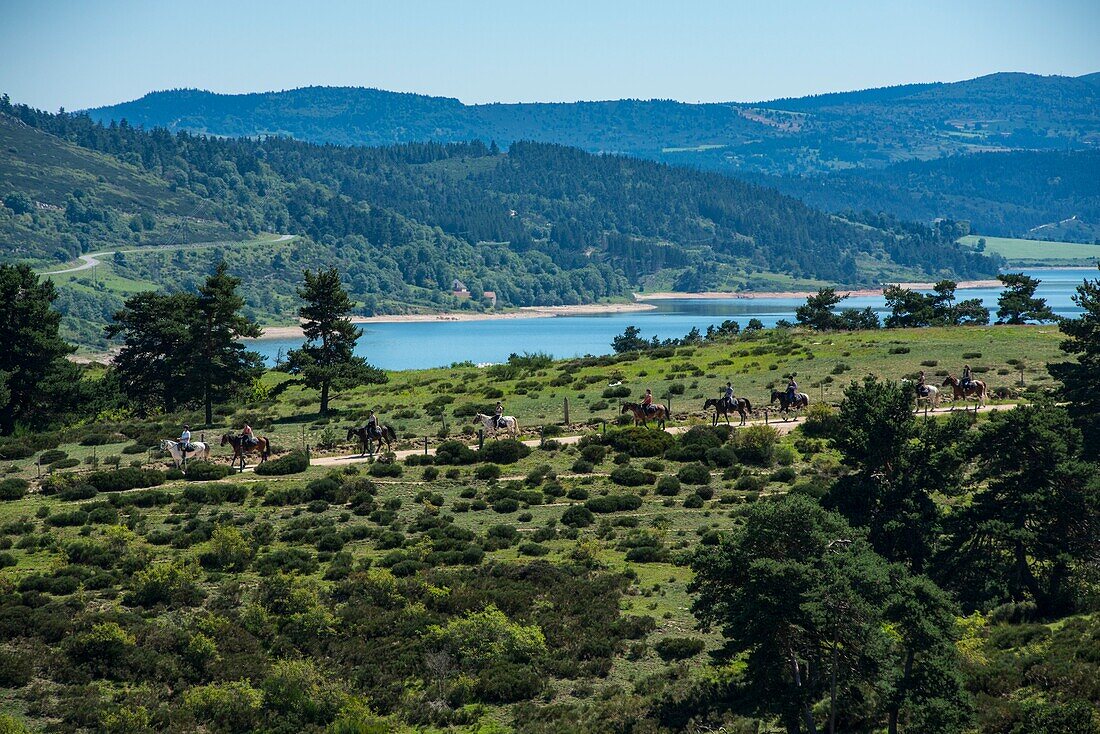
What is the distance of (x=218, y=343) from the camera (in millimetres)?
65875

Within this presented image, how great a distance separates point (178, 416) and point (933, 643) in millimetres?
54750

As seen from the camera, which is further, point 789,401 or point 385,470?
point 789,401

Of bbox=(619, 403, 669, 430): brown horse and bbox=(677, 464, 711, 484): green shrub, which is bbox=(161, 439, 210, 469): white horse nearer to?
bbox=(619, 403, 669, 430): brown horse

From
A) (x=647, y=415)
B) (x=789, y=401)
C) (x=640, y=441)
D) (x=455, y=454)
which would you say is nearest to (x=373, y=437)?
(x=455, y=454)

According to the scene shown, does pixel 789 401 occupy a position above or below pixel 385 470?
above

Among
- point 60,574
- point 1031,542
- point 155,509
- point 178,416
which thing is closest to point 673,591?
point 1031,542

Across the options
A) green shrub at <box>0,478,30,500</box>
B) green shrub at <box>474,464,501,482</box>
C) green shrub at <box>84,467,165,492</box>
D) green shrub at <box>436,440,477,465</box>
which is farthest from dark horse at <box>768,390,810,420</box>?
green shrub at <box>0,478,30,500</box>

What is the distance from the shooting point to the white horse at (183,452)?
49875mm

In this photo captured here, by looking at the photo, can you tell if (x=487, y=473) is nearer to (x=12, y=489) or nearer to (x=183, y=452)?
(x=183, y=452)

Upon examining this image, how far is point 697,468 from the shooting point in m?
49.2

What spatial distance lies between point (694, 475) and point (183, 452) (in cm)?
2115

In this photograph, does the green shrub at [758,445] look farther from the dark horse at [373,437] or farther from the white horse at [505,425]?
the dark horse at [373,437]

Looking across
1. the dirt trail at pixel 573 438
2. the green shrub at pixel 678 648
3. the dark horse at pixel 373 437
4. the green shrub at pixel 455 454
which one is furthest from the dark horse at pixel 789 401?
the green shrub at pixel 678 648

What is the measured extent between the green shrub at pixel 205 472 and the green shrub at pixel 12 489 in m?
6.06
